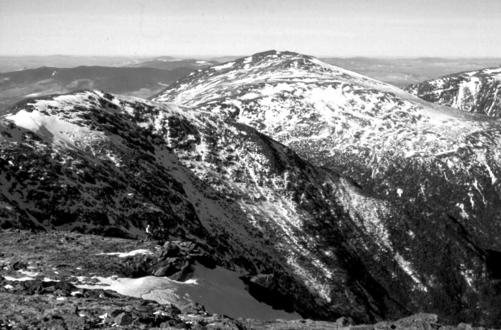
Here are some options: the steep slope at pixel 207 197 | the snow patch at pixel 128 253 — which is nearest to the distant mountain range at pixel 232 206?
the steep slope at pixel 207 197

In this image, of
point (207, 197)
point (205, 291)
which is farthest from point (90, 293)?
point (207, 197)

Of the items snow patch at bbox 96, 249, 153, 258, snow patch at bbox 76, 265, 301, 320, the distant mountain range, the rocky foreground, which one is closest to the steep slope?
the distant mountain range

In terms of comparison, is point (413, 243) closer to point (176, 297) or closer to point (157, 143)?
point (157, 143)

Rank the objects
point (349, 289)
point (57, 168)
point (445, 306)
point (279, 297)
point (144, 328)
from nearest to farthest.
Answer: point (144, 328) → point (279, 297) → point (57, 168) → point (349, 289) → point (445, 306)

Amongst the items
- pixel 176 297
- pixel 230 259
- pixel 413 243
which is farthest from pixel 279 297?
pixel 413 243

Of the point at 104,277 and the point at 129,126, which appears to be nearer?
the point at 104,277

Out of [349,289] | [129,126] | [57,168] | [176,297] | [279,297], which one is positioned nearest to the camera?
[176,297]

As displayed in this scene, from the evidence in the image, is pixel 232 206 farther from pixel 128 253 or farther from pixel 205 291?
pixel 205 291

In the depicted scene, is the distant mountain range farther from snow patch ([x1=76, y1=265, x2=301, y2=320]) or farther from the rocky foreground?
snow patch ([x1=76, y1=265, x2=301, y2=320])
